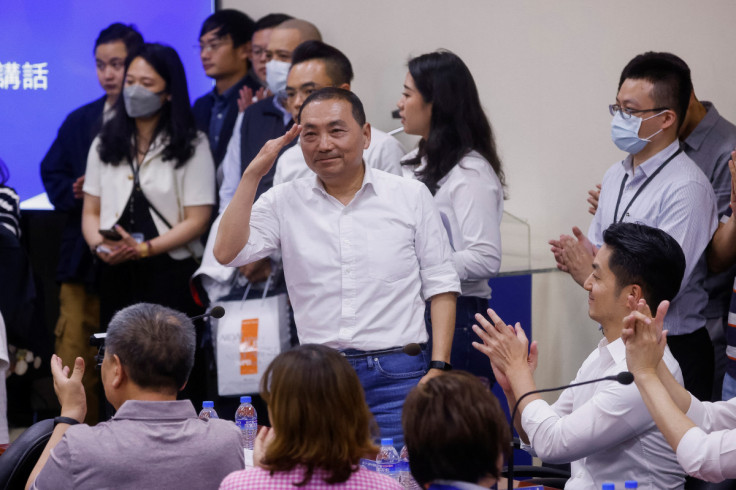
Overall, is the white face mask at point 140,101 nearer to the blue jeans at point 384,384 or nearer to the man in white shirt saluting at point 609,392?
the blue jeans at point 384,384

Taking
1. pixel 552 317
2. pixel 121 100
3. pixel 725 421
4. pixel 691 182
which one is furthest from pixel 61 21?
pixel 725 421

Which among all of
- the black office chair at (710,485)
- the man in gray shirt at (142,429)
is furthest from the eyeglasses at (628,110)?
the man in gray shirt at (142,429)

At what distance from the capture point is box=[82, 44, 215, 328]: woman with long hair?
4547 millimetres

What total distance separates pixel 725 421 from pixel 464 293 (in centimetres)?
126

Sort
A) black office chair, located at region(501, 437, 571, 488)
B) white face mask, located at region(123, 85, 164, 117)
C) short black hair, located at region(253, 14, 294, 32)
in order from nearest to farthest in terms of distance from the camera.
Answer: black office chair, located at region(501, 437, 571, 488)
white face mask, located at region(123, 85, 164, 117)
short black hair, located at region(253, 14, 294, 32)

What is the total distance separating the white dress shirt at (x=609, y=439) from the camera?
249cm

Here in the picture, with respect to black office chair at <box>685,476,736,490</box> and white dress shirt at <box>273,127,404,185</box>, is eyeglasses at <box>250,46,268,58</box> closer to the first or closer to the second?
white dress shirt at <box>273,127,404,185</box>

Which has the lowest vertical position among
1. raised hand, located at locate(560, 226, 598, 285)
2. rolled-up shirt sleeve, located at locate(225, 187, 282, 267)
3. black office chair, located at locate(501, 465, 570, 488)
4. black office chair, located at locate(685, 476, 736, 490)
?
black office chair, located at locate(501, 465, 570, 488)

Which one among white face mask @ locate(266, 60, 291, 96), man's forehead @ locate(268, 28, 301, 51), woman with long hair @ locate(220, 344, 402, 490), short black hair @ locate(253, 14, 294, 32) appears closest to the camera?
woman with long hair @ locate(220, 344, 402, 490)

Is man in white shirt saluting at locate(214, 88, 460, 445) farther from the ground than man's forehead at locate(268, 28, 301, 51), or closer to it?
closer to it

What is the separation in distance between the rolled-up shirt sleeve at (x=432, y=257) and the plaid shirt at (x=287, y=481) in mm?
1114

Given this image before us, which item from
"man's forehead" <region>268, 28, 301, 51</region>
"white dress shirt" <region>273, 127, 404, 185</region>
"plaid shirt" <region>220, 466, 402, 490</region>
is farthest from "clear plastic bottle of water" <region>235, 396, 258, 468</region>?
"man's forehead" <region>268, 28, 301, 51</region>

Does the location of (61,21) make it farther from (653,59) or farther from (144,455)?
(144,455)

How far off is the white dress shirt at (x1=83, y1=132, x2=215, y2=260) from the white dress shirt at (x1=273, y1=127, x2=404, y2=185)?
0.75 m
